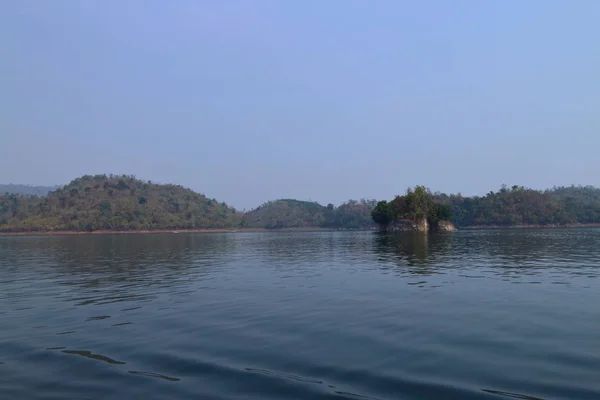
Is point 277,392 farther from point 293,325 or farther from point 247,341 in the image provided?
point 293,325

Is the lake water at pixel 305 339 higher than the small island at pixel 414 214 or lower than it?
lower

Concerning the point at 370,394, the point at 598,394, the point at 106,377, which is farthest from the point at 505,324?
the point at 106,377

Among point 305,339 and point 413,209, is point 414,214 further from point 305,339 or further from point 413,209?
point 305,339

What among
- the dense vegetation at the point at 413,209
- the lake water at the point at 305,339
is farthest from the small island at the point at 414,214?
the lake water at the point at 305,339

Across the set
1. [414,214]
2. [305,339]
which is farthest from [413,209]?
[305,339]

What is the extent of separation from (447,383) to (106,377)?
27.7 ft

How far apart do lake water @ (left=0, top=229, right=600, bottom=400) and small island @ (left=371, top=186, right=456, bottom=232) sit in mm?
156777

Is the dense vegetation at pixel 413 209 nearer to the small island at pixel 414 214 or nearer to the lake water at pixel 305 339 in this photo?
the small island at pixel 414 214

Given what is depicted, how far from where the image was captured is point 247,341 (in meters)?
14.4

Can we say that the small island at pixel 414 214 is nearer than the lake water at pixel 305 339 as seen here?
No

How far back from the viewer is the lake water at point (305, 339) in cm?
1016

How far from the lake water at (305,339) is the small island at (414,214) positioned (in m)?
157

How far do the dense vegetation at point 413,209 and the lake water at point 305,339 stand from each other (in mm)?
156133

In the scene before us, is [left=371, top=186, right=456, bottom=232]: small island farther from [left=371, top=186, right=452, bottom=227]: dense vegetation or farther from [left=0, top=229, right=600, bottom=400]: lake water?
[left=0, top=229, right=600, bottom=400]: lake water
